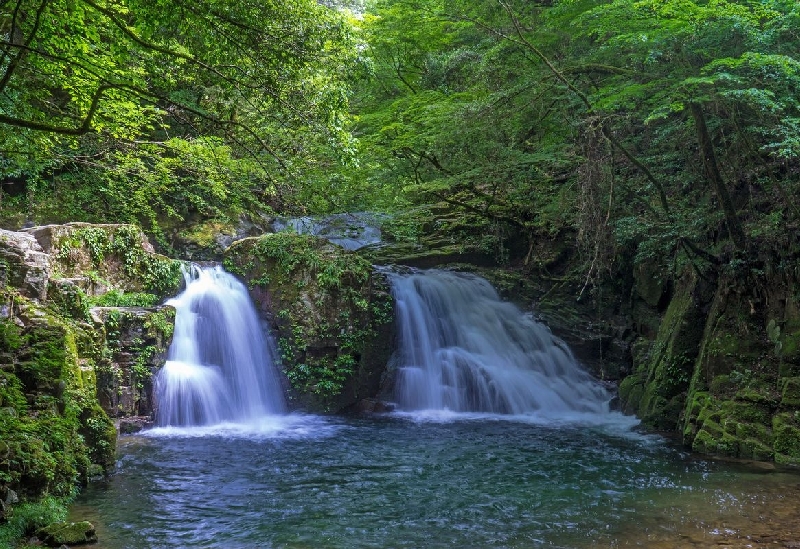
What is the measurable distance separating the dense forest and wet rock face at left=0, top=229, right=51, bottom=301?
14 cm

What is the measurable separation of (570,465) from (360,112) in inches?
451

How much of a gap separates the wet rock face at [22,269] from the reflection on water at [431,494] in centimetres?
253

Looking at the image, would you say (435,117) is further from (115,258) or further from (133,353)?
(133,353)

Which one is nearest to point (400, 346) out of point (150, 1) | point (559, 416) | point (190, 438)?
point (559, 416)

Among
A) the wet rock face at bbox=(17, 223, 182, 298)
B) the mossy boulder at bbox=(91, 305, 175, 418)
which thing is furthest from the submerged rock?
the wet rock face at bbox=(17, 223, 182, 298)

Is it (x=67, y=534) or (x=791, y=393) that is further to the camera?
(x=791, y=393)

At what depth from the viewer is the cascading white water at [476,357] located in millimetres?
12945

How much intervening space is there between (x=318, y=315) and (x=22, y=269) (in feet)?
21.3

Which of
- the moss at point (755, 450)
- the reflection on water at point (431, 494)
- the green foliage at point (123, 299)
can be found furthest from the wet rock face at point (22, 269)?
the moss at point (755, 450)

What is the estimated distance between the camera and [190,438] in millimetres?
9898

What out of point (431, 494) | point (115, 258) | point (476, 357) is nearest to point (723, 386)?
point (431, 494)

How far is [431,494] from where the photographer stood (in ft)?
23.1

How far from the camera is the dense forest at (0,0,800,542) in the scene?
6559 millimetres

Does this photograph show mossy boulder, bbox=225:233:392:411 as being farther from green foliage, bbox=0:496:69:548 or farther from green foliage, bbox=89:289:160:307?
green foliage, bbox=0:496:69:548
